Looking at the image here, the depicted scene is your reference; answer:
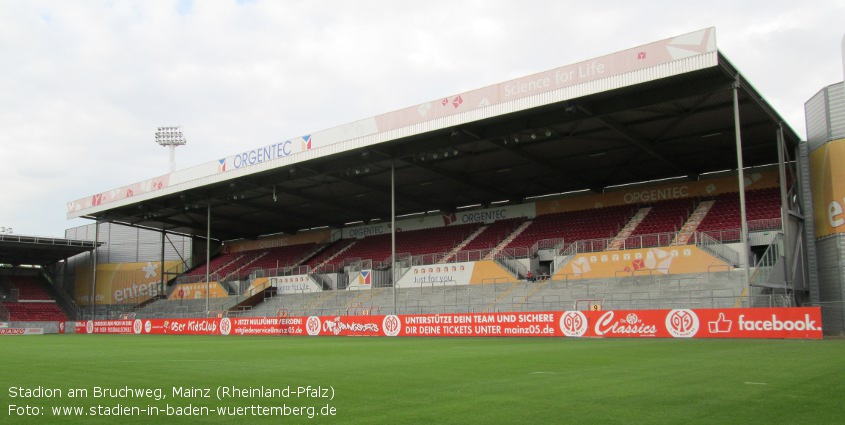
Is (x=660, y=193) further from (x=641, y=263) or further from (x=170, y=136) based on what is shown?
(x=170, y=136)

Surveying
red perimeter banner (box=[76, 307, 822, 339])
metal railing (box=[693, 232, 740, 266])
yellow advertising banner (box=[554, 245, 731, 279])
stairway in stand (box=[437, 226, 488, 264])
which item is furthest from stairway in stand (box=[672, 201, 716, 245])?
stairway in stand (box=[437, 226, 488, 264])

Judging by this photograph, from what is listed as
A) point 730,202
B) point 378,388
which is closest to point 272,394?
point 378,388

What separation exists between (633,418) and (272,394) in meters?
4.73

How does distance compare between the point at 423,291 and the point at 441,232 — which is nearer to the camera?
the point at 423,291

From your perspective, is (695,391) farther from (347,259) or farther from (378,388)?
(347,259)

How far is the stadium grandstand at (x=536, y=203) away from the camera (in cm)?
2930

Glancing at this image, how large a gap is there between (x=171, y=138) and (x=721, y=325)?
57.9 meters

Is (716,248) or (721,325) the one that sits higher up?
(716,248)

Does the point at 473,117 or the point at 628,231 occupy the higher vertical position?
the point at 473,117

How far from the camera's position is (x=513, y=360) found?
1496cm

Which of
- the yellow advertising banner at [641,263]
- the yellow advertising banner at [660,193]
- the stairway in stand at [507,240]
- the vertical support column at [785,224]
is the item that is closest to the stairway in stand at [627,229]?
the yellow advertising banner at [641,263]

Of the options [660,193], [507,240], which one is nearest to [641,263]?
[660,193]

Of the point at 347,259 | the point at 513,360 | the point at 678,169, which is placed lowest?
the point at 513,360

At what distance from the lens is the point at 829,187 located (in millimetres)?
31359
